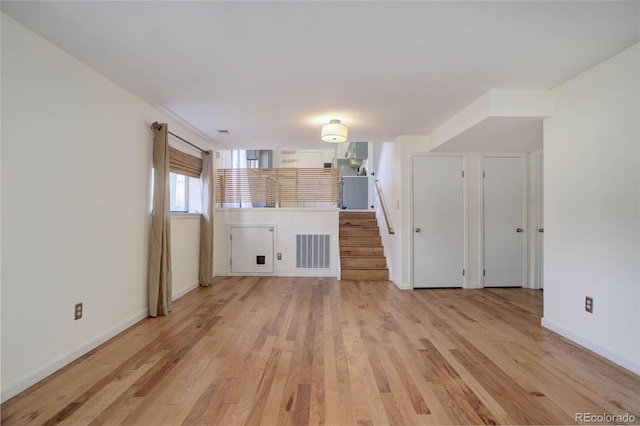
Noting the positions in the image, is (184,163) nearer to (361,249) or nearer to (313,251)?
(313,251)

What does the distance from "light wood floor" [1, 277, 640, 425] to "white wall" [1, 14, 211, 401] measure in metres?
0.23

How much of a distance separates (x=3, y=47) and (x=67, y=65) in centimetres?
43

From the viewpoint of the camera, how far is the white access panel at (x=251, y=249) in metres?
5.03

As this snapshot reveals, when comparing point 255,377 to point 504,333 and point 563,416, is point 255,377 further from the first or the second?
point 504,333

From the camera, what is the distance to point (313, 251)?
5062 millimetres

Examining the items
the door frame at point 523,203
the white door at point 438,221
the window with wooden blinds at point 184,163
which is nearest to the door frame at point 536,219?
the door frame at point 523,203

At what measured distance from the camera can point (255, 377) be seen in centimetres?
186

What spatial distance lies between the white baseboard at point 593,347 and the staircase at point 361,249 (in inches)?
93.3

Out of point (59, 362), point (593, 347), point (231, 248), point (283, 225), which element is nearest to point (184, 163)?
point (231, 248)

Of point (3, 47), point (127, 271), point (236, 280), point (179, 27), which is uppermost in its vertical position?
point (179, 27)

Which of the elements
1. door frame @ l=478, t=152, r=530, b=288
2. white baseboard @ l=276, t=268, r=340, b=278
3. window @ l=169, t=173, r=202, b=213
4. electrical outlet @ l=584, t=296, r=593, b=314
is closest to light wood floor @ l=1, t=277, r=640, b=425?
electrical outlet @ l=584, t=296, r=593, b=314

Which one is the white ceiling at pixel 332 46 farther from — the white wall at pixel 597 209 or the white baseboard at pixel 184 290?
the white baseboard at pixel 184 290

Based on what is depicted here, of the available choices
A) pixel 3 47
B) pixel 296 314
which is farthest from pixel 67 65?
pixel 296 314

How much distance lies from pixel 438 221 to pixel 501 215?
3.13 ft
